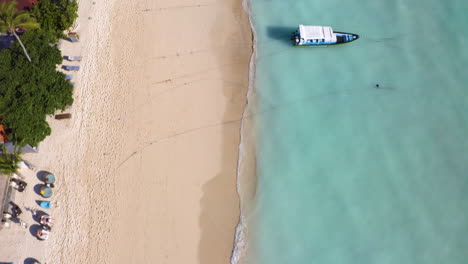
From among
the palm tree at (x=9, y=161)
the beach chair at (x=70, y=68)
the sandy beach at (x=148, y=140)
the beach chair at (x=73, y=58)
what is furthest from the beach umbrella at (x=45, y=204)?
the beach chair at (x=73, y=58)

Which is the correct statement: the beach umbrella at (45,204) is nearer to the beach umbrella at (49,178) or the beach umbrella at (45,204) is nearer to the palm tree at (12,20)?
the beach umbrella at (49,178)

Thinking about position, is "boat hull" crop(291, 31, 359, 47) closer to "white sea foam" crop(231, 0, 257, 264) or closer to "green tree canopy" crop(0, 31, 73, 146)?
"white sea foam" crop(231, 0, 257, 264)

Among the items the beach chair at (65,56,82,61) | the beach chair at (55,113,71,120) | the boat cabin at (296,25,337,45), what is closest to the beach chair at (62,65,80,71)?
the beach chair at (65,56,82,61)

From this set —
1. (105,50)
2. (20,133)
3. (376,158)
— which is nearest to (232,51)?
(105,50)

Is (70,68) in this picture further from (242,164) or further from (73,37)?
(242,164)

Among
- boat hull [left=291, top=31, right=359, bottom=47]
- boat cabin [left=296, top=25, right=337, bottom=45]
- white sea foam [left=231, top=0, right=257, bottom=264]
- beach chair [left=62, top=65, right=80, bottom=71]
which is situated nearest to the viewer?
white sea foam [left=231, top=0, right=257, bottom=264]

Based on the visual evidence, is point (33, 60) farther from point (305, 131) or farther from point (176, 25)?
point (305, 131)
